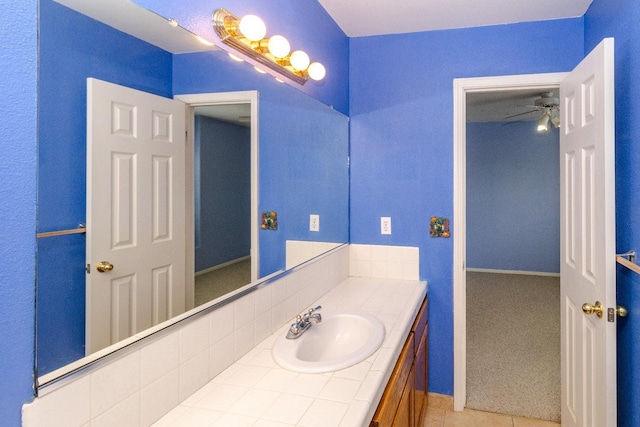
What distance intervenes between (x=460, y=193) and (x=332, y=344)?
127cm

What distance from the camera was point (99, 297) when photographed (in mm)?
942

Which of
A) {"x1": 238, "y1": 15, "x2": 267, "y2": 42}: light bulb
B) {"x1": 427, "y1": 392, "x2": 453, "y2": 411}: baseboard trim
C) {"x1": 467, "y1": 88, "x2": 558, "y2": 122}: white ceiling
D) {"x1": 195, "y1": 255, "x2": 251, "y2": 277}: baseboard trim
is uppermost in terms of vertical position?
{"x1": 467, "y1": 88, "x2": 558, "y2": 122}: white ceiling

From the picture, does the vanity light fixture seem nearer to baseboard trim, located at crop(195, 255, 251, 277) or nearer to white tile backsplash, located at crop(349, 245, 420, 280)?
baseboard trim, located at crop(195, 255, 251, 277)

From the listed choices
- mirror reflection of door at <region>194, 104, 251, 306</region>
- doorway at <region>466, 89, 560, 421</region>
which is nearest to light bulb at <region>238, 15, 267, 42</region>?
mirror reflection of door at <region>194, 104, 251, 306</region>

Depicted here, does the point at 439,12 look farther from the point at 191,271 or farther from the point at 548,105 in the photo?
the point at 548,105

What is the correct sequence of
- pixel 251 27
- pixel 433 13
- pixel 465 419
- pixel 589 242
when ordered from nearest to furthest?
1. pixel 251 27
2. pixel 589 242
3. pixel 433 13
4. pixel 465 419

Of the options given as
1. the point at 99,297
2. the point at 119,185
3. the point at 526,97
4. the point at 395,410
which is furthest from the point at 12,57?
the point at 526,97

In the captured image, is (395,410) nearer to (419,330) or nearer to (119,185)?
(419,330)

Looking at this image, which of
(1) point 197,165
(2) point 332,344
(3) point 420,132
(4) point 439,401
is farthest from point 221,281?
(4) point 439,401

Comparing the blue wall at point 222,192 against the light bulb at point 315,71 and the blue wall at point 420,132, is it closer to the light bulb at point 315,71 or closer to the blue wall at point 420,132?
the light bulb at point 315,71

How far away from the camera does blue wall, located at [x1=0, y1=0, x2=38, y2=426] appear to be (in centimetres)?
75

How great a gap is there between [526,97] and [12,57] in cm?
537

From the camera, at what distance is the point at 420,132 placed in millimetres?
2672

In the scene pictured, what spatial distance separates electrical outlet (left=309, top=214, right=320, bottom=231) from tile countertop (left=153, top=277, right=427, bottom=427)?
67 cm
